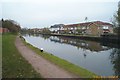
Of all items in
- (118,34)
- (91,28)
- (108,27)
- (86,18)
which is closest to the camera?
(118,34)

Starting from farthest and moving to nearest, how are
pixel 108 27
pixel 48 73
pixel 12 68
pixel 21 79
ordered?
pixel 108 27
pixel 12 68
pixel 48 73
pixel 21 79

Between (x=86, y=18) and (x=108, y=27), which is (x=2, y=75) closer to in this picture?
(x=86, y=18)

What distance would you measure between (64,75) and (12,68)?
11.6ft

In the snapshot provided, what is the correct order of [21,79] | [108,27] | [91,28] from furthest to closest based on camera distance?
[108,27] < [91,28] < [21,79]

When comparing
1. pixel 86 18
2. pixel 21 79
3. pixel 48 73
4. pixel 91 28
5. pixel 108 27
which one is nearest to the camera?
pixel 21 79

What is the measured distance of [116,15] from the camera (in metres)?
59.4

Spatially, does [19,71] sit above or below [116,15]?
below

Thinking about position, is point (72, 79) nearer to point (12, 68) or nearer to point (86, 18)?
point (12, 68)

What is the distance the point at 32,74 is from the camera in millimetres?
11117

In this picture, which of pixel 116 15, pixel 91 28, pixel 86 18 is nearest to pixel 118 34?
pixel 116 15

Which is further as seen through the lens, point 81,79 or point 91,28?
point 91,28

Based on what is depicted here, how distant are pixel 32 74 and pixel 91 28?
3686 inches

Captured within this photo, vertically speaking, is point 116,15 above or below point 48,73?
above

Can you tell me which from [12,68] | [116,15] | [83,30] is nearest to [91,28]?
[83,30]
